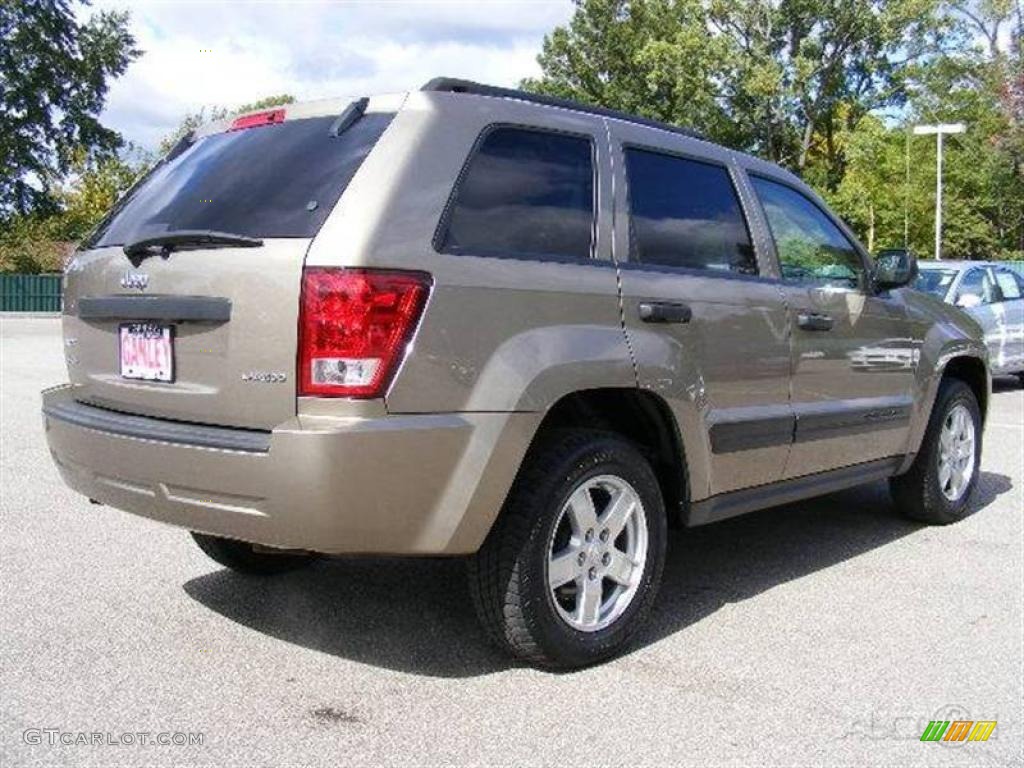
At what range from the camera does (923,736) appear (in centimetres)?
317

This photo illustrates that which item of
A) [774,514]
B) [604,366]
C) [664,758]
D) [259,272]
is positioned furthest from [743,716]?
[774,514]

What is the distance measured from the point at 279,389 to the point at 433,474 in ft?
1.69

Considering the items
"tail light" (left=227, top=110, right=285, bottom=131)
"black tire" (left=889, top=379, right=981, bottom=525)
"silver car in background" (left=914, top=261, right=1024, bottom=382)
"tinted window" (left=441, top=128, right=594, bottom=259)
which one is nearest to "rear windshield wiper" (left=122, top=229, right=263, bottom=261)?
"tail light" (left=227, top=110, right=285, bottom=131)

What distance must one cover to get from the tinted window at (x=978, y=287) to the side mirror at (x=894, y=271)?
773cm

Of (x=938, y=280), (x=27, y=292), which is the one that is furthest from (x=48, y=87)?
(x=938, y=280)

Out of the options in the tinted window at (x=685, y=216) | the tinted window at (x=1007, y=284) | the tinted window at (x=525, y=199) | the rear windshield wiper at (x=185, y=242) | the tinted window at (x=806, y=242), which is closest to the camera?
the rear windshield wiper at (x=185, y=242)

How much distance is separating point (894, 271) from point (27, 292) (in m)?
34.1

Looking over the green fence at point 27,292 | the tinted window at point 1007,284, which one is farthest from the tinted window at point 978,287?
the green fence at point 27,292

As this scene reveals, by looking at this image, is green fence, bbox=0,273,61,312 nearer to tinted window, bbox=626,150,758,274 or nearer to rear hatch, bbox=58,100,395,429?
rear hatch, bbox=58,100,395,429

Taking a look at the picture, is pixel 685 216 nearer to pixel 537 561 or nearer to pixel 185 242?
pixel 537 561

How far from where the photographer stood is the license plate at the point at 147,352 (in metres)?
3.38

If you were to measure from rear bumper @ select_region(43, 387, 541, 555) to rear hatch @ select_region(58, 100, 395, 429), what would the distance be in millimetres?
104

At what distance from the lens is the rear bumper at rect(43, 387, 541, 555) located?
3.01 m

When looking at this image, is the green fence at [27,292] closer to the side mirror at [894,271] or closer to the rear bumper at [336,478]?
the side mirror at [894,271]
